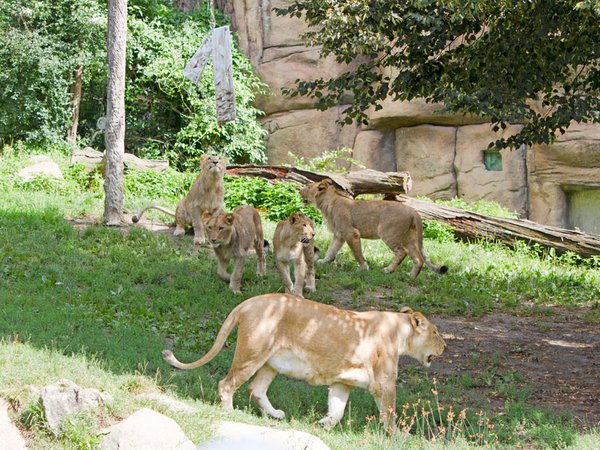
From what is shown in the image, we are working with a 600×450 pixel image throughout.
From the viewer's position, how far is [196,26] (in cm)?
2492

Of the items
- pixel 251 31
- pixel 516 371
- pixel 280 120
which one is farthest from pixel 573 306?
pixel 251 31

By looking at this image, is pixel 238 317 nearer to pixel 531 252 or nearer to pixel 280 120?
pixel 531 252

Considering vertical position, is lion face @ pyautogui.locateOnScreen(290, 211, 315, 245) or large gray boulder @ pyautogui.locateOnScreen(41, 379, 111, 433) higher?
lion face @ pyautogui.locateOnScreen(290, 211, 315, 245)

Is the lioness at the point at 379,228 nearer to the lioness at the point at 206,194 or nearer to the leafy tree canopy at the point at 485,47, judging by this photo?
the lioness at the point at 206,194

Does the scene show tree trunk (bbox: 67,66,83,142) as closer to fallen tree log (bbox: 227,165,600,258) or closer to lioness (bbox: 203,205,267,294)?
fallen tree log (bbox: 227,165,600,258)

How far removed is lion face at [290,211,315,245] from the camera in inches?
475

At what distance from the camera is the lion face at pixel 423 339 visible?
829 cm

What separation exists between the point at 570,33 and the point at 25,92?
15.7 metres

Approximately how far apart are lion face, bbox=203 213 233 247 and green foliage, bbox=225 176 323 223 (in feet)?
18.0

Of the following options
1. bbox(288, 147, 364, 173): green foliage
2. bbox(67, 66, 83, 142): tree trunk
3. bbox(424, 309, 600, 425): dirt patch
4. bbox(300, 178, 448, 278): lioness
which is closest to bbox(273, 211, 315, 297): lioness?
bbox(424, 309, 600, 425): dirt patch

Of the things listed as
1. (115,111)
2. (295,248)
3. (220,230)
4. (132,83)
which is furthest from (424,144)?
(220,230)

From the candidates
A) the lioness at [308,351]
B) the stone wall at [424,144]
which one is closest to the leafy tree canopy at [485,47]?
the lioness at [308,351]

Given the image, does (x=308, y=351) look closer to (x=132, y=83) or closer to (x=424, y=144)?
(x=424, y=144)

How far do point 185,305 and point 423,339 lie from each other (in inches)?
166
